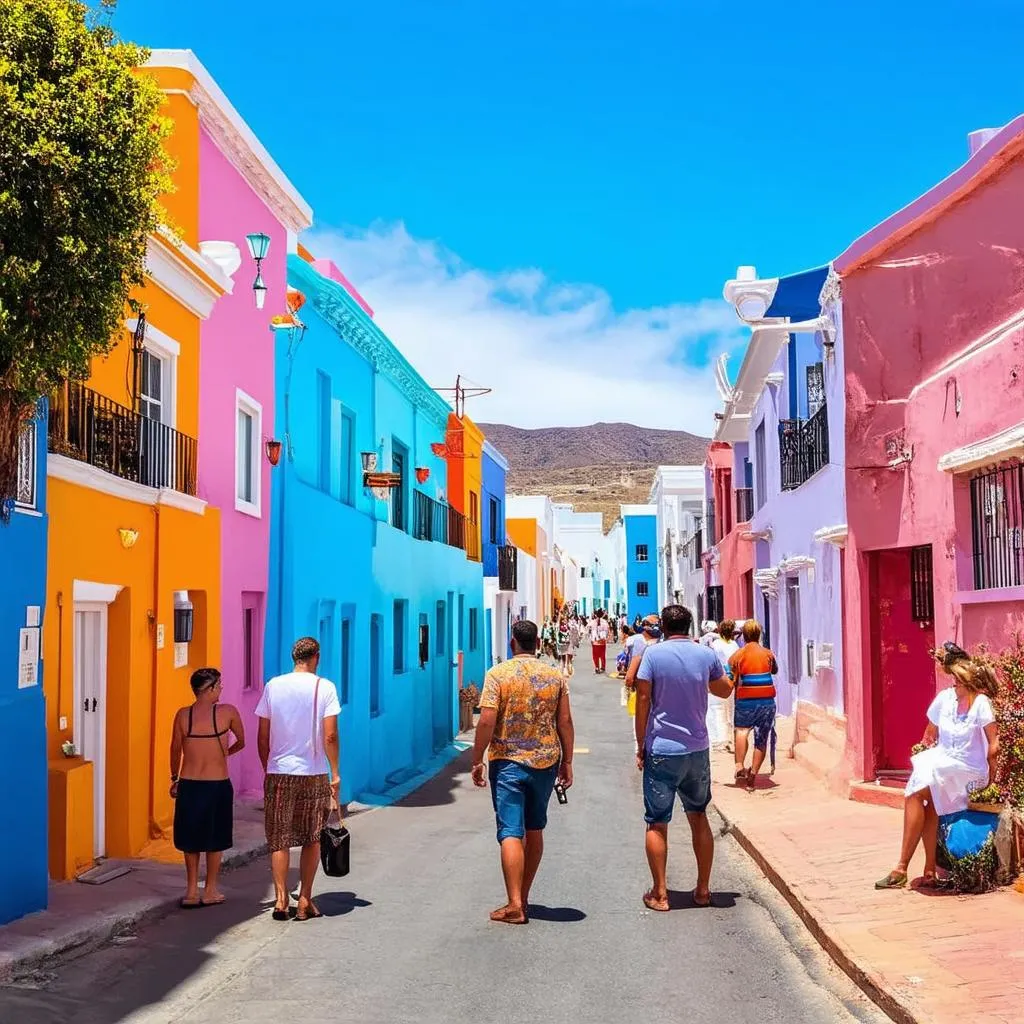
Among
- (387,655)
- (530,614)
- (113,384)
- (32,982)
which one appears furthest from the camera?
(530,614)

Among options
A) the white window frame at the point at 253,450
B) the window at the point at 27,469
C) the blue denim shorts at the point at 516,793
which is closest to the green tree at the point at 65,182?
the window at the point at 27,469

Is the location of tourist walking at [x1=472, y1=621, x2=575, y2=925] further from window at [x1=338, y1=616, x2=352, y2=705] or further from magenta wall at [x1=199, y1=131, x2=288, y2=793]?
window at [x1=338, y1=616, x2=352, y2=705]

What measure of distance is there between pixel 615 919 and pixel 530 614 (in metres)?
51.6

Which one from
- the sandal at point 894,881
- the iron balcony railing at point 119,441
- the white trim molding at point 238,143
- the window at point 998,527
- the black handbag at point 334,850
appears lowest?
the sandal at point 894,881

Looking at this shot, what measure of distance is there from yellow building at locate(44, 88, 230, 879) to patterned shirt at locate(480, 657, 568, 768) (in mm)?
3337

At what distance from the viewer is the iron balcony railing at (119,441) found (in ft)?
31.7

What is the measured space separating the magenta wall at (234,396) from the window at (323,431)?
5.77ft

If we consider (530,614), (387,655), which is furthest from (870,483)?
(530,614)

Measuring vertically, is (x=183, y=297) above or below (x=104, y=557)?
above

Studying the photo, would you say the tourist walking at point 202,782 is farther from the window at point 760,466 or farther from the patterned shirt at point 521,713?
the window at point 760,466

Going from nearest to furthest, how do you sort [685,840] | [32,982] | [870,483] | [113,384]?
[32,982] → [113,384] → [685,840] → [870,483]

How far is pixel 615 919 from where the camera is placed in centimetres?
809

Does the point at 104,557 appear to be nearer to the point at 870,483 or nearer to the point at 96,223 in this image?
the point at 96,223

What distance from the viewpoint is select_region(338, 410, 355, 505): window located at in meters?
18.7
